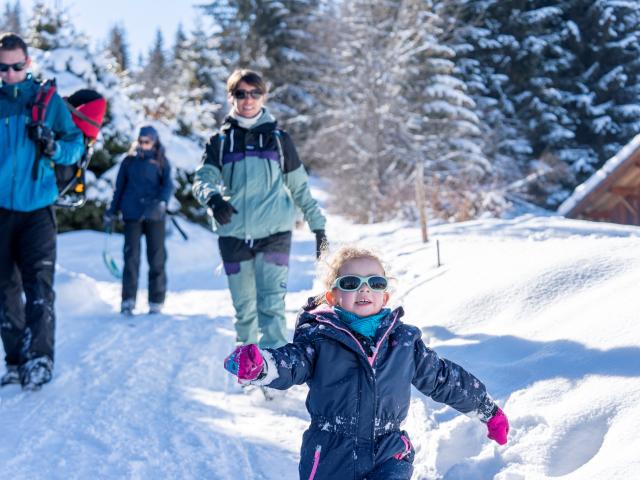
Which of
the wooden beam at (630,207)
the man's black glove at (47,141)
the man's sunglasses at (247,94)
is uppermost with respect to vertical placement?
the man's sunglasses at (247,94)

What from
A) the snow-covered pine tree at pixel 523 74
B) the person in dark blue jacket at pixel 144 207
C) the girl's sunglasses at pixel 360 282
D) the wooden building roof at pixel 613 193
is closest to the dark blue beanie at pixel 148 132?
the person in dark blue jacket at pixel 144 207

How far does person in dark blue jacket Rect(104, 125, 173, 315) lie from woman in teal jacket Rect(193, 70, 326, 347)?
9.91 ft

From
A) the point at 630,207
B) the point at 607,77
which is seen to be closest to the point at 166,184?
the point at 630,207

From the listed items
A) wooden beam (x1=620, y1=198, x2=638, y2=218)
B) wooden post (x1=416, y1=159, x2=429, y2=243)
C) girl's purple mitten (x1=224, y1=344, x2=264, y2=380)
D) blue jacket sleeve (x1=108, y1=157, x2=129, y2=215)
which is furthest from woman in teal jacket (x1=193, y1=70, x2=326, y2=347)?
wooden beam (x1=620, y1=198, x2=638, y2=218)

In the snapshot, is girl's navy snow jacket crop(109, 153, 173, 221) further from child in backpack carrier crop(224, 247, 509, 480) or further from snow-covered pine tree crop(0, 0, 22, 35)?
snow-covered pine tree crop(0, 0, 22, 35)

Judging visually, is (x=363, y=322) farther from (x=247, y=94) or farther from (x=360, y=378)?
(x=247, y=94)

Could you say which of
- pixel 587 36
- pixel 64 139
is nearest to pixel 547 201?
pixel 587 36

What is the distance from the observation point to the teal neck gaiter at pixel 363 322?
244 cm

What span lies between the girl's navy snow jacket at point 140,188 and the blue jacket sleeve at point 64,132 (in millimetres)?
2706

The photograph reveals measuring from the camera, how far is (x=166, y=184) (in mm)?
7113

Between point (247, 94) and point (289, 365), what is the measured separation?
2338 millimetres

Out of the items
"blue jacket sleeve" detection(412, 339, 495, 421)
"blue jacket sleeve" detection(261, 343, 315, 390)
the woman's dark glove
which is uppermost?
"blue jacket sleeve" detection(261, 343, 315, 390)

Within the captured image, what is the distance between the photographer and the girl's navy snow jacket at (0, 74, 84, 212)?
13.5 feet

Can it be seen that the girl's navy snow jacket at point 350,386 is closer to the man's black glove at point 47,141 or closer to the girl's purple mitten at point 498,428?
the girl's purple mitten at point 498,428
